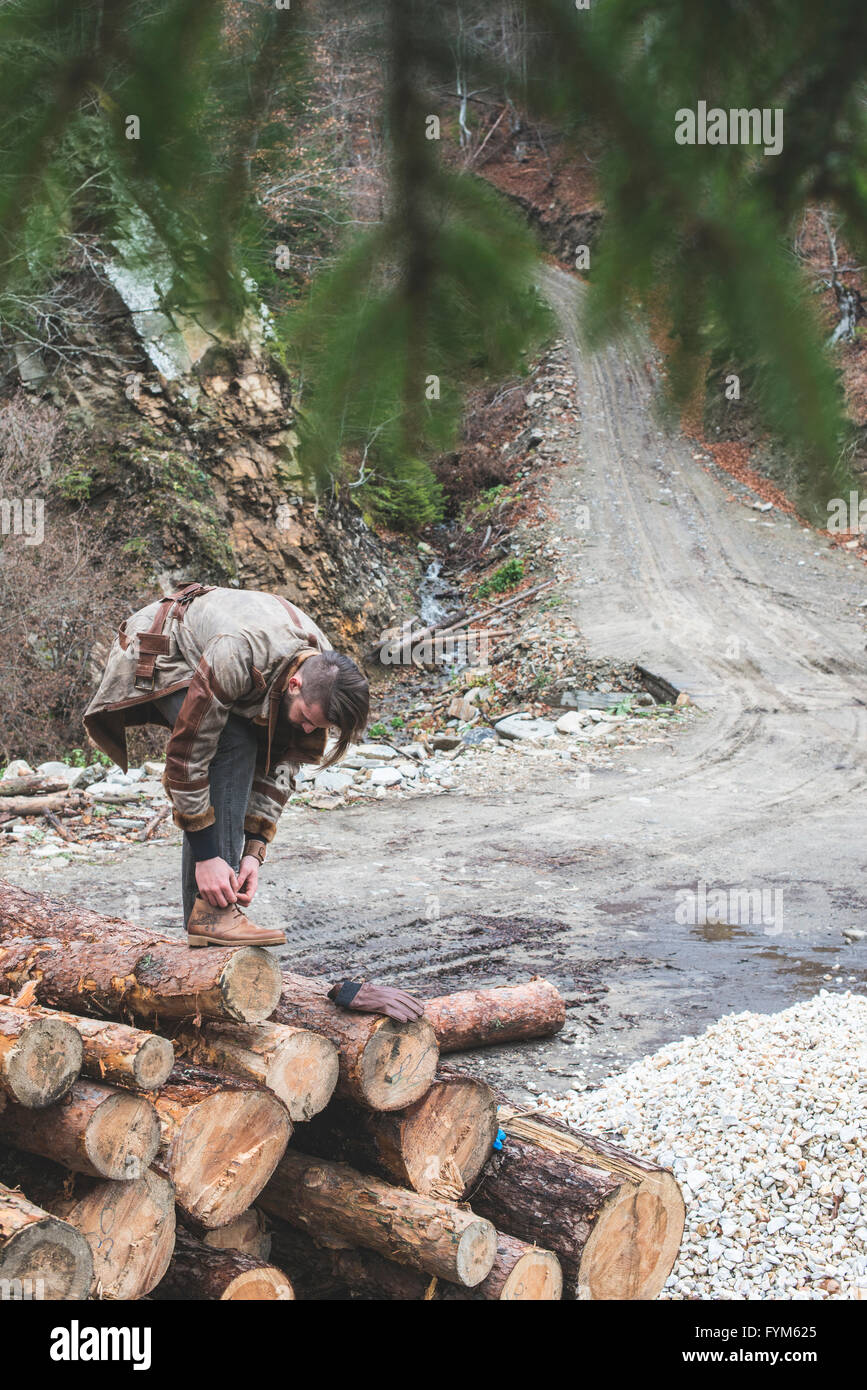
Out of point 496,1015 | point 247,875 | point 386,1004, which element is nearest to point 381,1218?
point 386,1004

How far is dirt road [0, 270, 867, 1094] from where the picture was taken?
526 cm

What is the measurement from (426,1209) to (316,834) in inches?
233

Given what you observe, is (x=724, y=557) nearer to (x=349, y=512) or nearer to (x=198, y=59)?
(x=349, y=512)

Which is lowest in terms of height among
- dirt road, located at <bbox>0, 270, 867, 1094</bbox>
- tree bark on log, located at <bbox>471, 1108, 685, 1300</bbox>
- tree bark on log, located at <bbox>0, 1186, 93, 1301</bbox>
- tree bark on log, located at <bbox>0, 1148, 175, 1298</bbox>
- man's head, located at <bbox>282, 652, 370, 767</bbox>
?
dirt road, located at <bbox>0, 270, 867, 1094</bbox>

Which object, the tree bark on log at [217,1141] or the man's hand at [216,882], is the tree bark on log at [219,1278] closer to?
the tree bark on log at [217,1141]

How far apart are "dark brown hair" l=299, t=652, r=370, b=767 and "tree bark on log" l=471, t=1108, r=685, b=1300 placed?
135 centimetres

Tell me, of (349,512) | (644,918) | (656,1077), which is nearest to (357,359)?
(656,1077)

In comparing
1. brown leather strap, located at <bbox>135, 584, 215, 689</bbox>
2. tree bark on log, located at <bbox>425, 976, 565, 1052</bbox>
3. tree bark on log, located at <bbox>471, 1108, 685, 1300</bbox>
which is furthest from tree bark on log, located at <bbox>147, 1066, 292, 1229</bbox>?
tree bark on log, located at <bbox>425, 976, 565, 1052</bbox>

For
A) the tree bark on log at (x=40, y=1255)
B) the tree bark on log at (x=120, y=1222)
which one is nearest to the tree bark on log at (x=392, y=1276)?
the tree bark on log at (x=120, y=1222)

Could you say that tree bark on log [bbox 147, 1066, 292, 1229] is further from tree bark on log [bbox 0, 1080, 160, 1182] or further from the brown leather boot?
the brown leather boot

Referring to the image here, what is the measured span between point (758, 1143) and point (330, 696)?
209cm

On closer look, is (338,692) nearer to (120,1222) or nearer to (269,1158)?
(269,1158)

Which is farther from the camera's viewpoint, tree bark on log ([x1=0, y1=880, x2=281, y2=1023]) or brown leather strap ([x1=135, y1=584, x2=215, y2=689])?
brown leather strap ([x1=135, y1=584, x2=215, y2=689])

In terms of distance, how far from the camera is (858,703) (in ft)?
43.5
